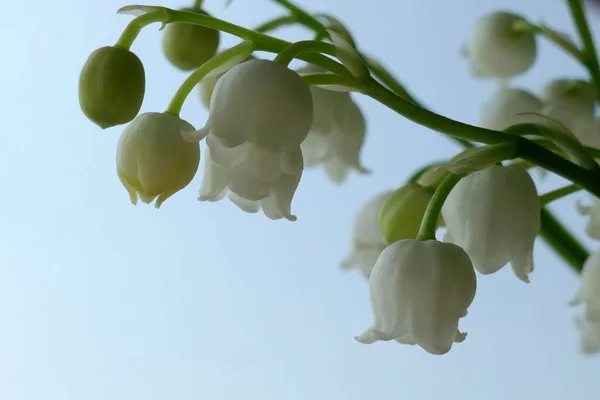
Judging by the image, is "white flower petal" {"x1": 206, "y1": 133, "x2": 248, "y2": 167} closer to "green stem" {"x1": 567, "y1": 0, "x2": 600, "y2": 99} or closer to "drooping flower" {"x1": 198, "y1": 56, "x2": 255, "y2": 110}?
"drooping flower" {"x1": 198, "y1": 56, "x2": 255, "y2": 110}

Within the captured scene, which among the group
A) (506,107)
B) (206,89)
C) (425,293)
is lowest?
(425,293)

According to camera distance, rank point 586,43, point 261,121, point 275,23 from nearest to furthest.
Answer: point 261,121 → point 275,23 → point 586,43

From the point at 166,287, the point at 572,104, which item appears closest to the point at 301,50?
the point at 572,104

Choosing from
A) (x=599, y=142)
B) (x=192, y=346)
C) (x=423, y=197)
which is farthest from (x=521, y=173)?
(x=192, y=346)

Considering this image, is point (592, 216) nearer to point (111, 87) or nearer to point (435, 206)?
point (435, 206)

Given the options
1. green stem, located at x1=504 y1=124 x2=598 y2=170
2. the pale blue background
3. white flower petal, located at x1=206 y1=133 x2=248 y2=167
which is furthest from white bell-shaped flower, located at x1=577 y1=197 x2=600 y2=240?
the pale blue background

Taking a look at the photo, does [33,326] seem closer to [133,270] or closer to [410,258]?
[133,270]

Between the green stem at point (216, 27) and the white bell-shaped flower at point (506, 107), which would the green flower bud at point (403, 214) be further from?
the white bell-shaped flower at point (506, 107)
